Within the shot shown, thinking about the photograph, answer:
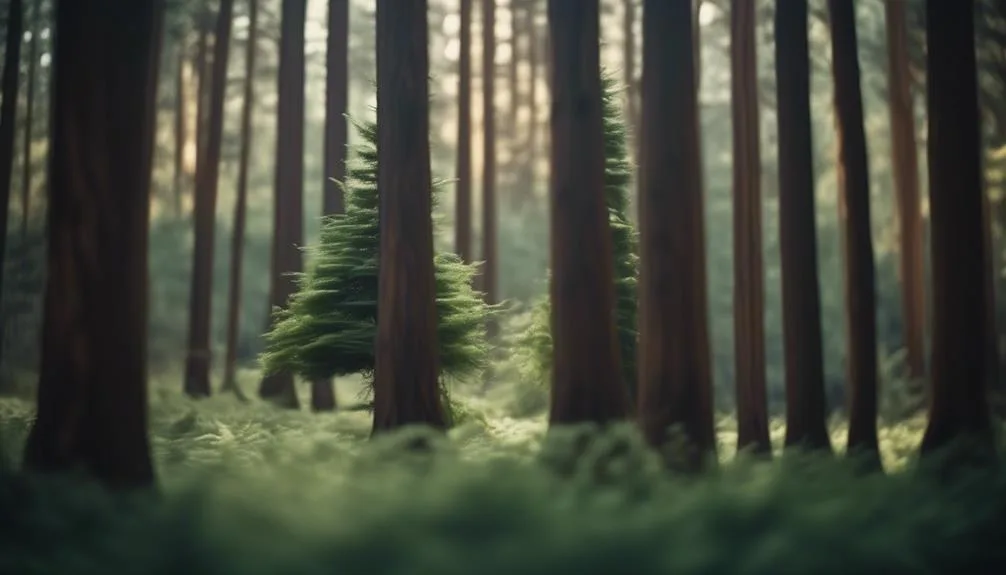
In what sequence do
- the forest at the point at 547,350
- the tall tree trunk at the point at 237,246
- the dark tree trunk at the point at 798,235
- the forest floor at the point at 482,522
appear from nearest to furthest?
the forest floor at the point at 482,522, the forest at the point at 547,350, the dark tree trunk at the point at 798,235, the tall tree trunk at the point at 237,246

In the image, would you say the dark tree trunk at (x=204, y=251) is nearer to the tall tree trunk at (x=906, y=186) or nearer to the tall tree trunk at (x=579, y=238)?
the tall tree trunk at (x=579, y=238)

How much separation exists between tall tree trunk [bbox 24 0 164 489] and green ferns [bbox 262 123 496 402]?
5.98 metres

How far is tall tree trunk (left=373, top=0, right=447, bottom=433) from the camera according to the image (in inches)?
441

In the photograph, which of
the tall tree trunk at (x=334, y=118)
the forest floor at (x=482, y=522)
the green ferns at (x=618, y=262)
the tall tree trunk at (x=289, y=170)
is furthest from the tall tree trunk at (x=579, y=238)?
the tall tree trunk at (x=289, y=170)

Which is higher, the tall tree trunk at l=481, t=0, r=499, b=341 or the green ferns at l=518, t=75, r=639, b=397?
the tall tree trunk at l=481, t=0, r=499, b=341

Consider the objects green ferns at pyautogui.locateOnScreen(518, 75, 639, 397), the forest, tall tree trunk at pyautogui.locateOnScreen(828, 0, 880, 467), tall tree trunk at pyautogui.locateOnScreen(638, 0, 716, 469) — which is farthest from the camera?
green ferns at pyautogui.locateOnScreen(518, 75, 639, 397)

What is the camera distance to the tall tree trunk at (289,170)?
2159 centimetres

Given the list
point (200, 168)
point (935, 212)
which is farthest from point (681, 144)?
point (200, 168)

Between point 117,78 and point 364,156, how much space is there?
21.4 feet

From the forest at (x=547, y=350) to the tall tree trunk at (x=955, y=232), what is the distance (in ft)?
0.11

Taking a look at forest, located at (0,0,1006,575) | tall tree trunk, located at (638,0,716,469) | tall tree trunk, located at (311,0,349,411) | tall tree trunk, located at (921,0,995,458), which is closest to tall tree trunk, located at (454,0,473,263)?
forest, located at (0,0,1006,575)

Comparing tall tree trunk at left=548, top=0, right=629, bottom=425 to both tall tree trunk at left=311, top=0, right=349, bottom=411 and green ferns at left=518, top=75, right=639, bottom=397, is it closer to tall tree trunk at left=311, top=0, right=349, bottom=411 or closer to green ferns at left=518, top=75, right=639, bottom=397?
green ferns at left=518, top=75, right=639, bottom=397

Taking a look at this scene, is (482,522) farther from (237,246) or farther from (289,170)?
(237,246)

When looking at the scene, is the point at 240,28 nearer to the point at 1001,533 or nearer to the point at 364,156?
the point at 364,156
